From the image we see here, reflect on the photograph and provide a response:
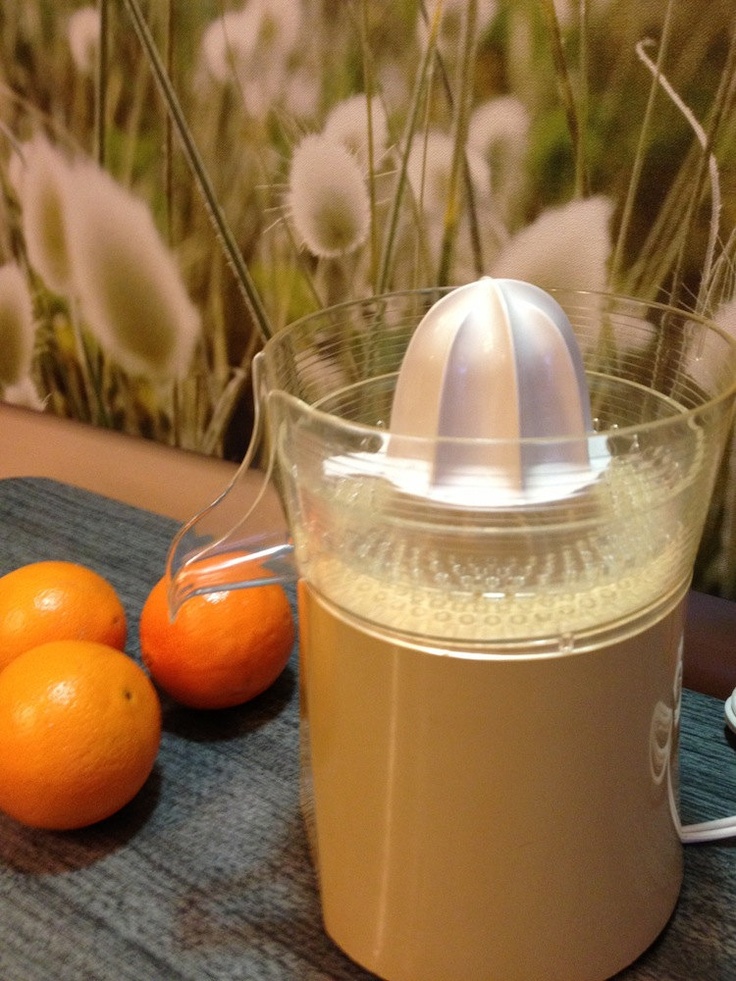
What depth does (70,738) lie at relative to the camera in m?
0.45

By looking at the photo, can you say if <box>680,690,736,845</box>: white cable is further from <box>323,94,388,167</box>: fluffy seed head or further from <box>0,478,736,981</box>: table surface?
<box>323,94,388,167</box>: fluffy seed head

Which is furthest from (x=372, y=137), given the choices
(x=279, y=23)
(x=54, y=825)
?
(x=54, y=825)

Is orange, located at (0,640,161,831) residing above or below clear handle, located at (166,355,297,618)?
below

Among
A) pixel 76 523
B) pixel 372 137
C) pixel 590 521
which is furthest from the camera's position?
pixel 76 523

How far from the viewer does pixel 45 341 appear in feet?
2.68

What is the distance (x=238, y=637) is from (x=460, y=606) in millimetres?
222

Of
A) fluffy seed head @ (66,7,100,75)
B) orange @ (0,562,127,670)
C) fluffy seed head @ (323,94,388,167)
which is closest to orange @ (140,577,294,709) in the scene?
orange @ (0,562,127,670)

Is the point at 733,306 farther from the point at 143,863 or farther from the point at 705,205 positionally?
the point at 143,863

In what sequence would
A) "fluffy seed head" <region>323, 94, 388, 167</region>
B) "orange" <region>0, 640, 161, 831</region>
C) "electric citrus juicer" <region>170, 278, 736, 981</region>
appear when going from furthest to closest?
"fluffy seed head" <region>323, 94, 388, 167</region>
"orange" <region>0, 640, 161, 831</region>
"electric citrus juicer" <region>170, 278, 736, 981</region>

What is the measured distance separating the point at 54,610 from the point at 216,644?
0.10 metres

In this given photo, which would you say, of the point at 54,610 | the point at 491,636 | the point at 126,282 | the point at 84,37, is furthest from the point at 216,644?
the point at 84,37

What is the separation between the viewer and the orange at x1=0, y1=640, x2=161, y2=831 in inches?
17.7

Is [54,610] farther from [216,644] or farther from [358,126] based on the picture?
[358,126]

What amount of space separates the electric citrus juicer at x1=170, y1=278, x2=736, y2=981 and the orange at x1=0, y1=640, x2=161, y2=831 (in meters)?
0.08
